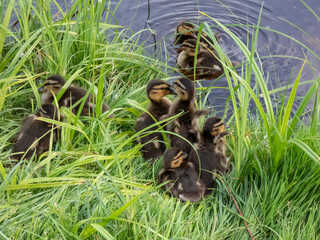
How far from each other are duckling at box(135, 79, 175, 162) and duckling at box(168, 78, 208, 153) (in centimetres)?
9

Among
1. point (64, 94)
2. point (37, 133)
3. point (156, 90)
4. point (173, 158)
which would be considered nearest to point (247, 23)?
point (156, 90)

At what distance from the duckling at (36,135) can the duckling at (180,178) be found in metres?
0.75

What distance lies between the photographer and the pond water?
4543 millimetres

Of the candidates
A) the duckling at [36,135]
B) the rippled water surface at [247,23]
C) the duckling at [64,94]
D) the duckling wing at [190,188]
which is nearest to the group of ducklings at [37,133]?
the duckling at [36,135]

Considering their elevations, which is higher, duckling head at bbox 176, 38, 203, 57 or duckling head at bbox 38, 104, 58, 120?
duckling head at bbox 38, 104, 58, 120

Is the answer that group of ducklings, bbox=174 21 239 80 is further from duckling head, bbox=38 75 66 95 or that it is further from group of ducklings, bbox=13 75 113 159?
group of ducklings, bbox=13 75 113 159

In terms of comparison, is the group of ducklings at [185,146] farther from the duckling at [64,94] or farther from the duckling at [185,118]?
the duckling at [64,94]

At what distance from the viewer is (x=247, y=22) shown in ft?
15.2

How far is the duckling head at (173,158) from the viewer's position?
9.32 feet

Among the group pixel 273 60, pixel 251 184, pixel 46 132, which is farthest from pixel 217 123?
pixel 273 60

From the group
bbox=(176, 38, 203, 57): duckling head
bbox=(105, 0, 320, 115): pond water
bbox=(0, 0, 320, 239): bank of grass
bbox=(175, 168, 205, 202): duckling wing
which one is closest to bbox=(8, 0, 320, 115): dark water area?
bbox=(105, 0, 320, 115): pond water

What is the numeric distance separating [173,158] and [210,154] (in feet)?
0.90

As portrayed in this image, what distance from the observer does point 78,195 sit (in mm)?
2562

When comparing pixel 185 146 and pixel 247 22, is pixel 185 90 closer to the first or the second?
pixel 185 146
